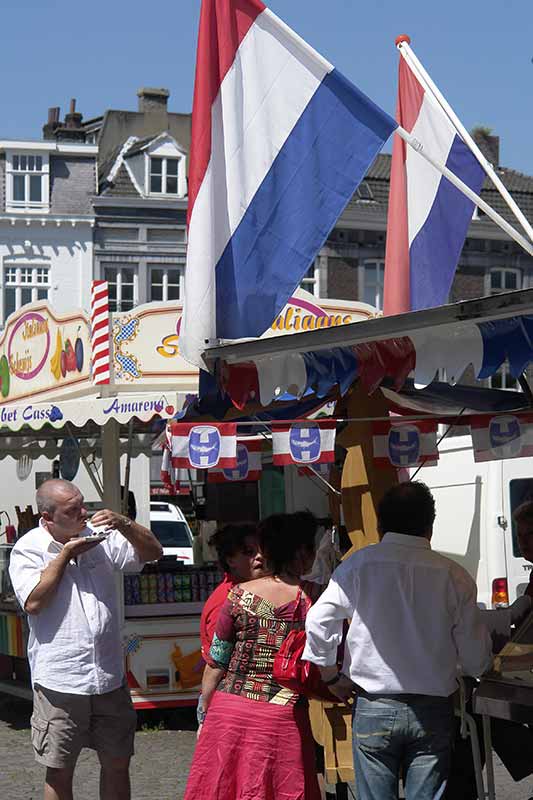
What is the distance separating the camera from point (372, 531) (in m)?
8.39

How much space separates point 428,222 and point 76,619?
420cm

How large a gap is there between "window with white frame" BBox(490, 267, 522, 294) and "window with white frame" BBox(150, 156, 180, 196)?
11.8 m

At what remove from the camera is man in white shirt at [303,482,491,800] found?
16.3 ft

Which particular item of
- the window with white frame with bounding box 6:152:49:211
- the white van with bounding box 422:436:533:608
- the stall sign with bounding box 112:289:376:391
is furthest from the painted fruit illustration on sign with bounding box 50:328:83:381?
the window with white frame with bounding box 6:152:49:211

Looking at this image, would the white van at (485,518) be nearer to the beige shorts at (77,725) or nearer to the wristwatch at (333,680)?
the beige shorts at (77,725)

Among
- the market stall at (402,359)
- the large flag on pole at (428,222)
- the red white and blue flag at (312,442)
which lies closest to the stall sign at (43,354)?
the red white and blue flag at (312,442)

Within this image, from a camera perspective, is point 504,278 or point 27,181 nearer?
point 27,181

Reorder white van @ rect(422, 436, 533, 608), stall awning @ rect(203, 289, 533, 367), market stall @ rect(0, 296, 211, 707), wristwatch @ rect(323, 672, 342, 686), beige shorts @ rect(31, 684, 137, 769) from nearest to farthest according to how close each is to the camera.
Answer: stall awning @ rect(203, 289, 533, 367), wristwatch @ rect(323, 672, 342, 686), beige shorts @ rect(31, 684, 137, 769), market stall @ rect(0, 296, 211, 707), white van @ rect(422, 436, 533, 608)

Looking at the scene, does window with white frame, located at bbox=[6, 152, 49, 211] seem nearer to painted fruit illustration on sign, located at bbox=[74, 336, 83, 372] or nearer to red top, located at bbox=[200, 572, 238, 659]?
painted fruit illustration on sign, located at bbox=[74, 336, 83, 372]

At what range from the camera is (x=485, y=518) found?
1295 centimetres

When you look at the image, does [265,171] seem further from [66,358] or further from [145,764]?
→ [66,358]

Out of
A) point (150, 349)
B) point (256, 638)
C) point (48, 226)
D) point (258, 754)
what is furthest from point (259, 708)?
point (48, 226)

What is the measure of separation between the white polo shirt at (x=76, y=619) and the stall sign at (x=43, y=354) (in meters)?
5.93

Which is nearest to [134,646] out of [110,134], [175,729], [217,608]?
[175,729]
